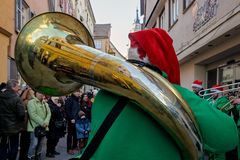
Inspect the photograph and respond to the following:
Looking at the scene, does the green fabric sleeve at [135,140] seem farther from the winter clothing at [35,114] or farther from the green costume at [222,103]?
the winter clothing at [35,114]

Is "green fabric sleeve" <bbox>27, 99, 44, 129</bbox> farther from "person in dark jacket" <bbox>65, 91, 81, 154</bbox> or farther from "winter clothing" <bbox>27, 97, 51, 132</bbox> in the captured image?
"person in dark jacket" <bbox>65, 91, 81, 154</bbox>

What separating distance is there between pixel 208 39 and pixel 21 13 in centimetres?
748

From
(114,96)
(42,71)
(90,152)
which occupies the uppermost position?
(42,71)

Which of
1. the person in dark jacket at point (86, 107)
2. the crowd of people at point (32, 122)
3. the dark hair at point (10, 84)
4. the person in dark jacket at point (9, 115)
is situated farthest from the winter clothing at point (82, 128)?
the dark hair at point (10, 84)

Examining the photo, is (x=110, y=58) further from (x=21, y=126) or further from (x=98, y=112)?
(x=21, y=126)

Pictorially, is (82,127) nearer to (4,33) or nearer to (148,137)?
(4,33)

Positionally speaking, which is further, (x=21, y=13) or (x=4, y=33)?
(x=21, y=13)

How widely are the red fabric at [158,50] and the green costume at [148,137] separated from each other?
233mm

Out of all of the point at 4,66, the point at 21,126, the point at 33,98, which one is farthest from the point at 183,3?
the point at 21,126

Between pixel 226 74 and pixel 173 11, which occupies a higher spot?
pixel 173 11

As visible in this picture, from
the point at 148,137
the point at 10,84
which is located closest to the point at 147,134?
the point at 148,137

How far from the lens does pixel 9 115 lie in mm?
5949

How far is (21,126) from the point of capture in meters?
6.16

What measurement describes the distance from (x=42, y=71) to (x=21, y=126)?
4247 millimetres
